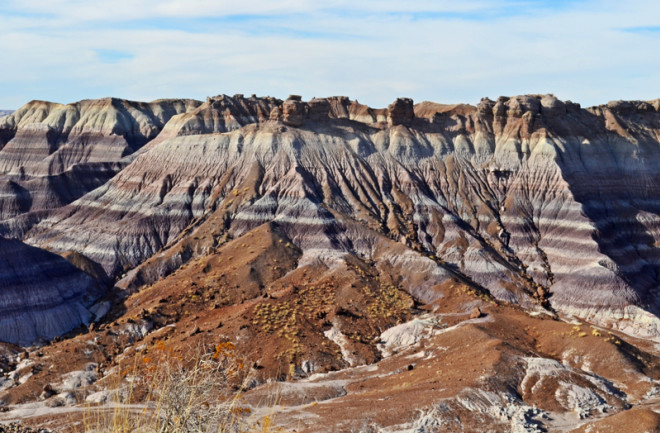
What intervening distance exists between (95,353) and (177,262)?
26.2 metres

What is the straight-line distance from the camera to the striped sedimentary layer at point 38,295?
76.9 meters

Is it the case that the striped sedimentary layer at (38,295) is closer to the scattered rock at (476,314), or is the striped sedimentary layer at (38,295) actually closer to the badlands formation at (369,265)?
the badlands formation at (369,265)

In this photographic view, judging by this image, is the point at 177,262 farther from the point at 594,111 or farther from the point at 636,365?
the point at 594,111

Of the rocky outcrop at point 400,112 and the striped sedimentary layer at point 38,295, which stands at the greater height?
the rocky outcrop at point 400,112

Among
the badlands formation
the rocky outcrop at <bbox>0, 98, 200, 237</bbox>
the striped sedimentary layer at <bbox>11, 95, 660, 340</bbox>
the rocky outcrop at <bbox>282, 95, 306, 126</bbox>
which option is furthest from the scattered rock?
the rocky outcrop at <bbox>0, 98, 200, 237</bbox>

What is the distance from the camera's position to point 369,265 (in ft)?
286

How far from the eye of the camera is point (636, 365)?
201ft

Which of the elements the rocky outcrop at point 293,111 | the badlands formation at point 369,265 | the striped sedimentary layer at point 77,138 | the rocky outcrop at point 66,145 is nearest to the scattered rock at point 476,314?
the badlands formation at point 369,265

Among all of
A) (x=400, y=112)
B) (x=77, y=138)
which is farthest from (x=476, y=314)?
(x=77, y=138)

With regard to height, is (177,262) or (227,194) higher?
(227,194)

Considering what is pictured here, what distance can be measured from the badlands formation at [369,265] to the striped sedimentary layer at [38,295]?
9.6 inches

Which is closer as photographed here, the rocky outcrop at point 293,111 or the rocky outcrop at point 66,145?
the rocky outcrop at point 293,111

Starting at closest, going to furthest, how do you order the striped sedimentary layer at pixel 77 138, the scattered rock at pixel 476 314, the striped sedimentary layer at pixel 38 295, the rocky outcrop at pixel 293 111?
the scattered rock at pixel 476 314, the striped sedimentary layer at pixel 38 295, the rocky outcrop at pixel 293 111, the striped sedimentary layer at pixel 77 138

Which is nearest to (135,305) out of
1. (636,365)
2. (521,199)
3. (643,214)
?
(636,365)
